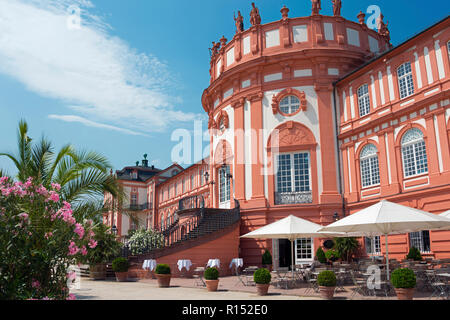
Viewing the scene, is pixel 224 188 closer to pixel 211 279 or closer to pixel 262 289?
pixel 211 279

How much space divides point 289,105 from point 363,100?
12.8ft

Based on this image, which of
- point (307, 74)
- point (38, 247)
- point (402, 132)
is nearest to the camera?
point (38, 247)

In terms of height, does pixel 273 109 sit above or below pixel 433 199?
above

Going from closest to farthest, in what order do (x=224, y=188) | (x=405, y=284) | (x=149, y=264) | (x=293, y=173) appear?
(x=405, y=284) → (x=149, y=264) → (x=293, y=173) → (x=224, y=188)

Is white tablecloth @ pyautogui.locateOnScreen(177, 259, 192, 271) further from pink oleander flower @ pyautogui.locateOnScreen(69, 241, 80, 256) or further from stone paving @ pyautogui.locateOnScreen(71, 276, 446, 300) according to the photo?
pink oleander flower @ pyautogui.locateOnScreen(69, 241, 80, 256)

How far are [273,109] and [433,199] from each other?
940 centimetres

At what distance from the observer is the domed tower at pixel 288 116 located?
21.1 m

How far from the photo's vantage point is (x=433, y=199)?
1585 cm

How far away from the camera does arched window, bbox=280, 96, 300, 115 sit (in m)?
22.1

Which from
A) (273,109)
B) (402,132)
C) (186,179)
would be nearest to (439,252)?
(402,132)

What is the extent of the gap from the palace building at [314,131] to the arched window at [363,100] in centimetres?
5

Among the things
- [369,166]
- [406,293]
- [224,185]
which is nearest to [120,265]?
[224,185]

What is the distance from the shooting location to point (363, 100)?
20375 millimetres
